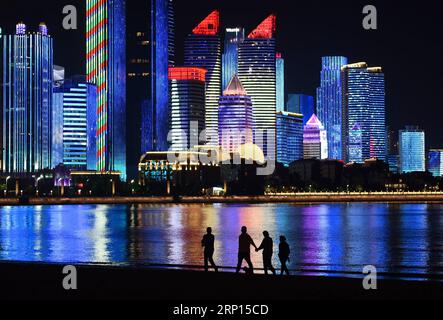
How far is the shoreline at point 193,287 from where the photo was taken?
22344mm

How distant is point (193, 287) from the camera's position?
24.4 m

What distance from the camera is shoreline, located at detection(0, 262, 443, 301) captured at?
2234cm

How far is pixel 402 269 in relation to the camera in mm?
37438

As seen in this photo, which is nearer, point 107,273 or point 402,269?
point 107,273
